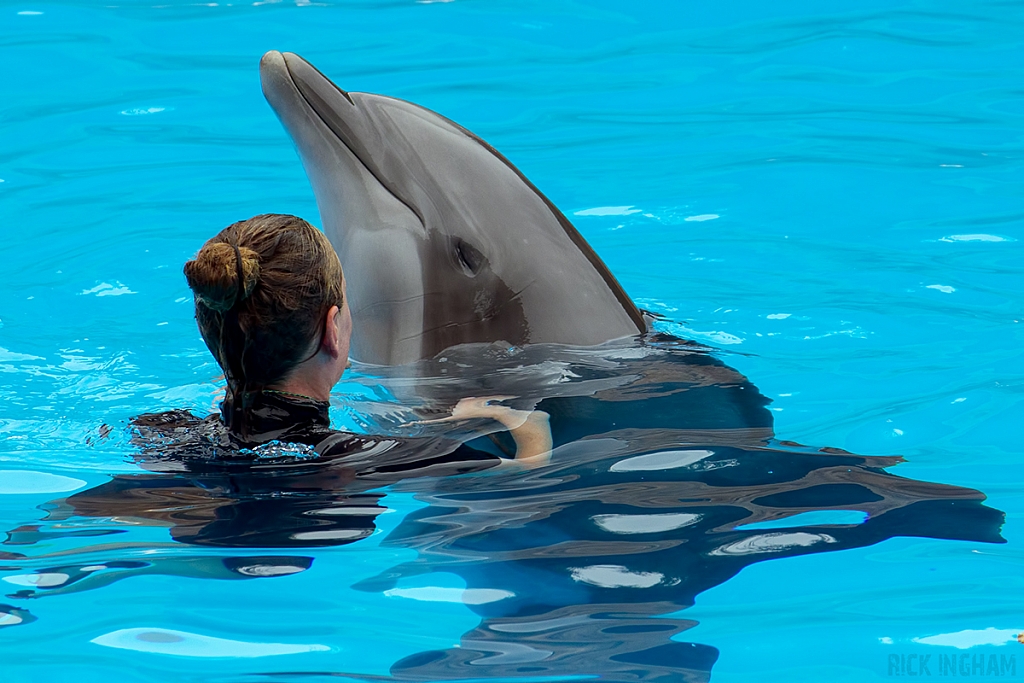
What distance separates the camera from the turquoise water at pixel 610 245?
3.60 meters

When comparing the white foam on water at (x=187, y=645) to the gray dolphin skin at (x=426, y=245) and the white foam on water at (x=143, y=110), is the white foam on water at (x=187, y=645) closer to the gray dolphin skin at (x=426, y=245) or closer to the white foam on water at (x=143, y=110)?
the gray dolphin skin at (x=426, y=245)

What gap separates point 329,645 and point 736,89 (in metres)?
7.27

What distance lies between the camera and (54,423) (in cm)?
499

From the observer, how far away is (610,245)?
754cm

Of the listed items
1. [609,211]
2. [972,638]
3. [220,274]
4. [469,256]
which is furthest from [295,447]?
[609,211]

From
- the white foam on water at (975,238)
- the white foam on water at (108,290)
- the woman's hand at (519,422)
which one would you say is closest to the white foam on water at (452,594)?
the woman's hand at (519,422)

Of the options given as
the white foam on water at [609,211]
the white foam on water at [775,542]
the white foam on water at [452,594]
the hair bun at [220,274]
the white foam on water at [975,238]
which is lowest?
the white foam on water at [452,594]

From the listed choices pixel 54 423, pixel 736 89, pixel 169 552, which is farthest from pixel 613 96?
pixel 169 552

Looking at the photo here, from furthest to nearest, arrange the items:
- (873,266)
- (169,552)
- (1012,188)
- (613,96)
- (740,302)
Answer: (613,96) < (1012,188) < (873,266) < (740,302) < (169,552)

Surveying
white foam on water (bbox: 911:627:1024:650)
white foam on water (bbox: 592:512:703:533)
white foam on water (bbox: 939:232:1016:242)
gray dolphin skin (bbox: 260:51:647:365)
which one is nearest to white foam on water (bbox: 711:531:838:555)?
white foam on water (bbox: 592:512:703:533)

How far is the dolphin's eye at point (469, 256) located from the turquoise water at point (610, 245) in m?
0.67

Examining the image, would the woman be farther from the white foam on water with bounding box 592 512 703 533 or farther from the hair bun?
the white foam on water with bounding box 592 512 703 533

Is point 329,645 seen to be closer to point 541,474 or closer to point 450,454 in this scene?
point 450,454

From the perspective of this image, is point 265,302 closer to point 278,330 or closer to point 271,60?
point 278,330
